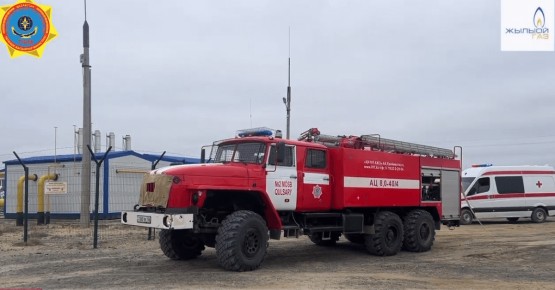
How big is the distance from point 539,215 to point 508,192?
1.85 meters

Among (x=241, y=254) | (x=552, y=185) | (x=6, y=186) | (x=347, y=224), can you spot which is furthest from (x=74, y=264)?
(x=552, y=185)

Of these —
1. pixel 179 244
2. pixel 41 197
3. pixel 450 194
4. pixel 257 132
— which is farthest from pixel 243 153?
pixel 41 197

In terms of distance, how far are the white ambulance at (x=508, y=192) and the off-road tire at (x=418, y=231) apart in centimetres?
933

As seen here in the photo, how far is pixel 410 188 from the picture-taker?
544 inches

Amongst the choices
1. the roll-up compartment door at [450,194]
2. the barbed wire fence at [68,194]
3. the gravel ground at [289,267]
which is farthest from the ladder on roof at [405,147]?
the barbed wire fence at [68,194]

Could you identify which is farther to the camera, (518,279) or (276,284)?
(518,279)

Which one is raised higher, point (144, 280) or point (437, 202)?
point (437, 202)

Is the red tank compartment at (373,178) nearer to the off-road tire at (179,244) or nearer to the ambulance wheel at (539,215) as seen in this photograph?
the off-road tire at (179,244)

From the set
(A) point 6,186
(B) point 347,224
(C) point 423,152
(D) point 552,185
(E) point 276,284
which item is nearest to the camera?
(E) point 276,284

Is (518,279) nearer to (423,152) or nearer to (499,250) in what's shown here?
(499,250)

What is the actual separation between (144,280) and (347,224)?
4.90 meters

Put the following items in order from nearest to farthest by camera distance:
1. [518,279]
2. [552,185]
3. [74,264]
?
[518,279] → [74,264] → [552,185]

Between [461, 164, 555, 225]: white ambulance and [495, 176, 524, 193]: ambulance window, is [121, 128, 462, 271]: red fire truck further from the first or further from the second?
[495, 176, 524, 193]: ambulance window

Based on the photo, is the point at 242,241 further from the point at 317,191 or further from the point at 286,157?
the point at 317,191
